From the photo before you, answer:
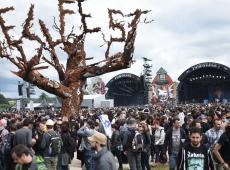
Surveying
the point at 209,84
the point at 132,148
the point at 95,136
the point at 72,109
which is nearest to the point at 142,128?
the point at 132,148

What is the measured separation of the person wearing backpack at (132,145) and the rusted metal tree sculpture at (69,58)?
9065mm

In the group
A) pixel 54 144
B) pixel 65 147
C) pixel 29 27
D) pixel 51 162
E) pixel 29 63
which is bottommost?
pixel 51 162

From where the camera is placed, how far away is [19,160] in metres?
6.09

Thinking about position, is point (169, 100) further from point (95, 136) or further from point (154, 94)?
point (95, 136)

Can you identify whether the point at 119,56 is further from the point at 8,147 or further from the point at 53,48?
the point at 8,147

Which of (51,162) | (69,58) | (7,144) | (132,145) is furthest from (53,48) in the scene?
(51,162)

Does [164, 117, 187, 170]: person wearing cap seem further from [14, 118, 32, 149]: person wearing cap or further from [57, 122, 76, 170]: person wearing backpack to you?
[14, 118, 32, 149]: person wearing cap

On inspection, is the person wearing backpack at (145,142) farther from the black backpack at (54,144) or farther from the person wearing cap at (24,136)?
the person wearing cap at (24,136)

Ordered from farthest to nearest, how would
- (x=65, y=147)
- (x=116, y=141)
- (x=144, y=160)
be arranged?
(x=116, y=141) → (x=144, y=160) → (x=65, y=147)

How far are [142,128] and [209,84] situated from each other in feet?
211

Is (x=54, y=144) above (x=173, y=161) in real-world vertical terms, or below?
above

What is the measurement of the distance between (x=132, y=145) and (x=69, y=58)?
1045 centimetres

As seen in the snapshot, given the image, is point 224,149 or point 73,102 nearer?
point 224,149

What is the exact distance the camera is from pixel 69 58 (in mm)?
22047
